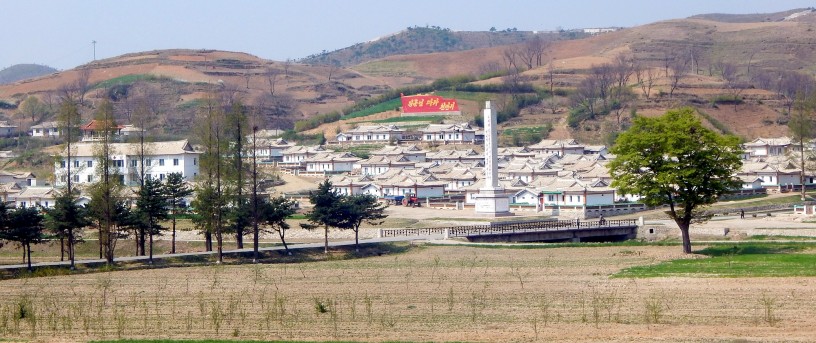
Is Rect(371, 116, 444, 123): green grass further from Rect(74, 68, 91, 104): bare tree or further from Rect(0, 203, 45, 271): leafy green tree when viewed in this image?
Rect(0, 203, 45, 271): leafy green tree

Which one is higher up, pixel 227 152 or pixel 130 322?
pixel 227 152

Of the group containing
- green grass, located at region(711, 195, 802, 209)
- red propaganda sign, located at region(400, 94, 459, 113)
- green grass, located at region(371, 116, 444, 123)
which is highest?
red propaganda sign, located at region(400, 94, 459, 113)

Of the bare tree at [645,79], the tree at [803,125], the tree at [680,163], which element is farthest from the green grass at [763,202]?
the bare tree at [645,79]

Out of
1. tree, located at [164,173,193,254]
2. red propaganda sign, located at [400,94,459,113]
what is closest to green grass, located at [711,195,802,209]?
tree, located at [164,173,193,254]

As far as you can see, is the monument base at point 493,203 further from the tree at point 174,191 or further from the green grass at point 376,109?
the green grass at point 376,109

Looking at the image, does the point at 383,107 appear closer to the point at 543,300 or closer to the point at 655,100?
the point at 655,100

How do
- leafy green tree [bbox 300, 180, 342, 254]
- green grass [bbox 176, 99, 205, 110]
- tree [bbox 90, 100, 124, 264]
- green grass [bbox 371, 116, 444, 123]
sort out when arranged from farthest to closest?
green grass [bbox 176, 99, 205, 110], green grass [bbox 371, 116, 444, 123], leafy green tree [bbox 300, 180, 342, 254], tree [bbox 90, 100, 124, 264]

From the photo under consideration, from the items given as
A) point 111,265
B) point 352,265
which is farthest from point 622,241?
point 111,265

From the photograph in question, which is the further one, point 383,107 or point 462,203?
point 383,107
